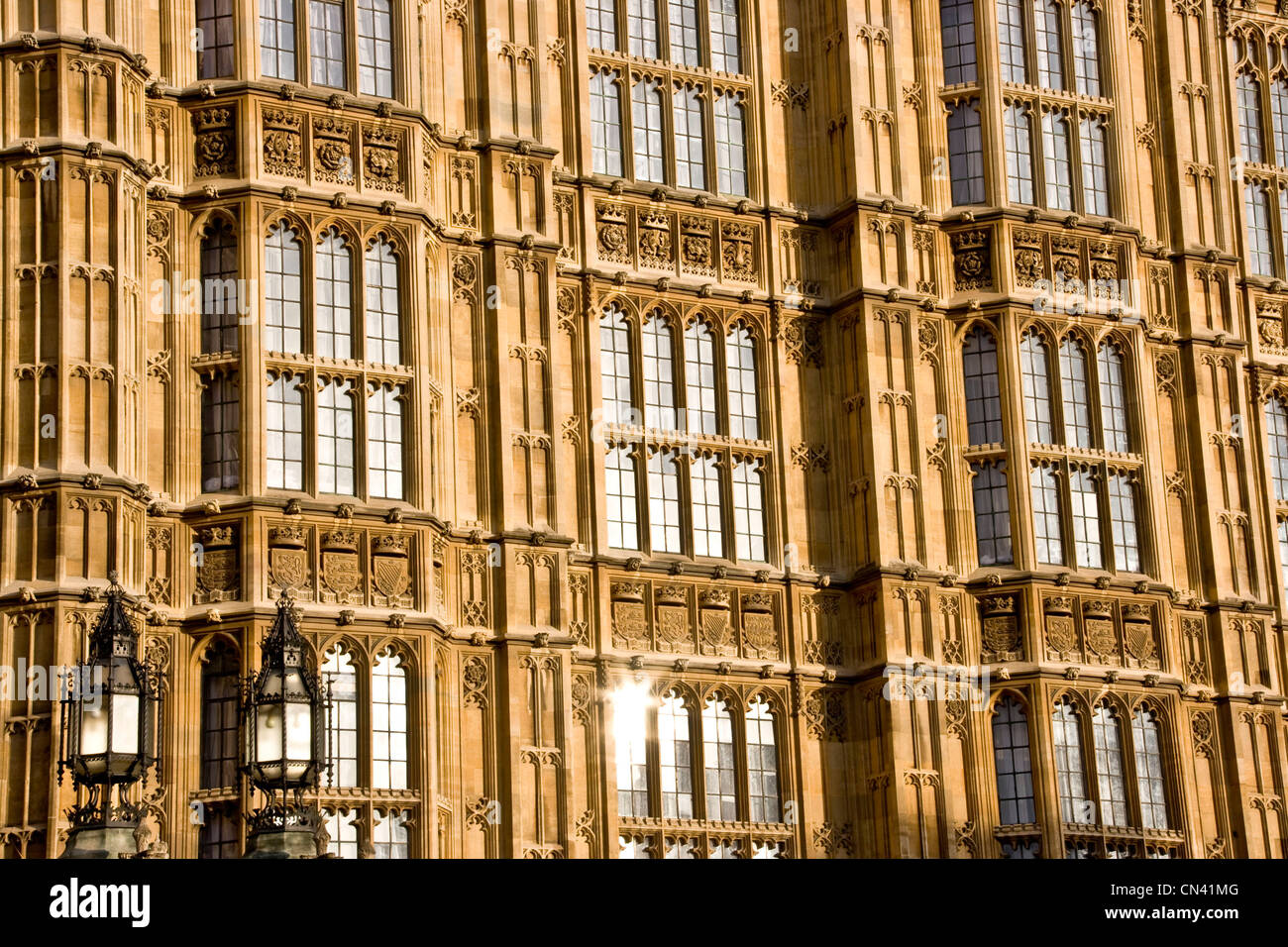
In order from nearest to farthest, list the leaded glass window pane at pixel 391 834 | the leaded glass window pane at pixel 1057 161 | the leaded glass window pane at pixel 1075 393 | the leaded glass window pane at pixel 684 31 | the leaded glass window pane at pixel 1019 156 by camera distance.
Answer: the leaded glass window pane at pixel 391 834, the leaded glass window pane at pixel 684 31, the leaded glass window pane at pixel 1075 393, the leaded glass window pane at pixel 1019 156, the leaded glass window pane at pixel 1057 161

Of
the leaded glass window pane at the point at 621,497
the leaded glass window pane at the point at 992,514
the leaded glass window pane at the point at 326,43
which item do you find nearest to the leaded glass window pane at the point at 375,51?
the leaded glass window pane at the point at 326,43

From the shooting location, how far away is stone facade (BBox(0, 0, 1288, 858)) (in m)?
33.9

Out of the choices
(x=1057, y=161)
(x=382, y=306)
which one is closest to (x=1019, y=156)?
(x=1057, y=161)

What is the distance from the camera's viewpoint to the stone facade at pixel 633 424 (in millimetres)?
33938

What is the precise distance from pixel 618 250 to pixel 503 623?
671cm

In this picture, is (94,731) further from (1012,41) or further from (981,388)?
(1012,41)

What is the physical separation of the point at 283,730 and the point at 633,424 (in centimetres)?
1443

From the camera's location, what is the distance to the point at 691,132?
40.7 m

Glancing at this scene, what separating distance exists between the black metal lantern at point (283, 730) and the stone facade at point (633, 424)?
685cm

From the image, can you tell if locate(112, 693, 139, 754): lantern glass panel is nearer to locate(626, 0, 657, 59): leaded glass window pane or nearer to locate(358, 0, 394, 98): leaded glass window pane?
locate(358, 0, 394, 98): leaded glass window pane

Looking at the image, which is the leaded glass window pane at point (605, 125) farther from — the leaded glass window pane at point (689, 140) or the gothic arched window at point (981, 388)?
the gothic arched window at point (981, 388)

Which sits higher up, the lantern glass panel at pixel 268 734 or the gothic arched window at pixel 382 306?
the gothic arched window at pixel 382 306

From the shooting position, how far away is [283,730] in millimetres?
25234

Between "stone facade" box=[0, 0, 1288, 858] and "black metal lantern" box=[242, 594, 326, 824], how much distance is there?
22.5 ft
